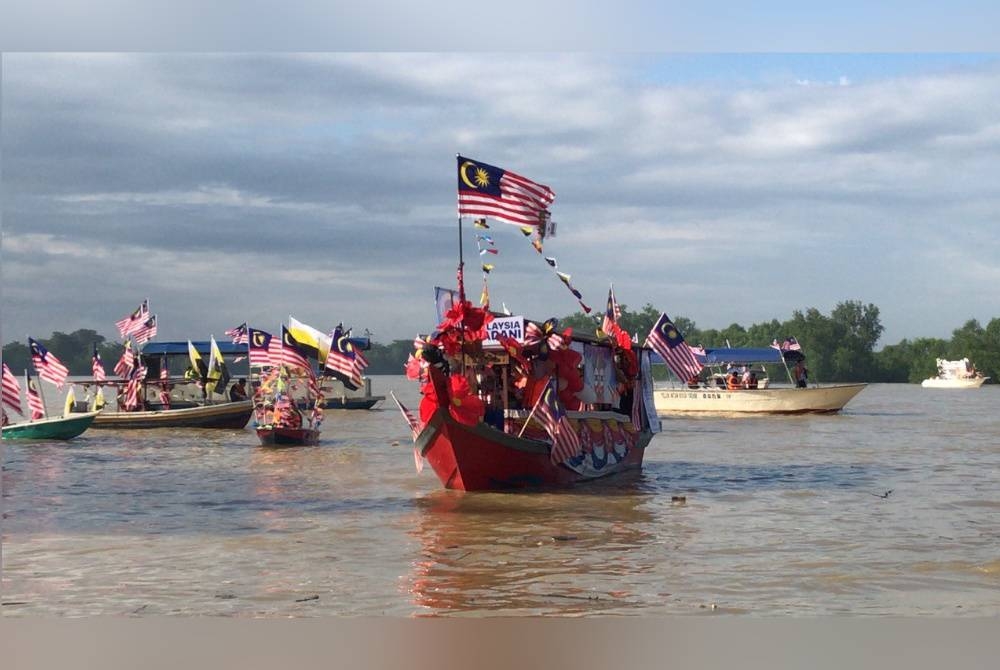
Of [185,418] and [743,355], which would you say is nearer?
[185,418]

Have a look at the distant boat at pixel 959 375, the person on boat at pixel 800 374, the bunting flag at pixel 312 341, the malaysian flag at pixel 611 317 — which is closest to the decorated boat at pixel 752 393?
the person on boat at pixel 800 374

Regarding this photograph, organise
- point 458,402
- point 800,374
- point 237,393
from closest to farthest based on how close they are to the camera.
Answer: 1. point 458,402
2. point 237,393
3. point 800,374

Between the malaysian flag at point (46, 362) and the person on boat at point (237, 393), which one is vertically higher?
the malaysian flag at point (46, 362)

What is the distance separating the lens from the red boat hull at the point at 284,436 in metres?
25.0

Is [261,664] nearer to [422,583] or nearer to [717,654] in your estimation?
[717,654]

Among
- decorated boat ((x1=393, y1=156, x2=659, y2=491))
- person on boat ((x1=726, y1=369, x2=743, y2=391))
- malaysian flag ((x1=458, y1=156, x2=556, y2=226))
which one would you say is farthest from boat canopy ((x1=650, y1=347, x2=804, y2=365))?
malaysian flag ((x1=458, y1=156, x2=556, y2=226))

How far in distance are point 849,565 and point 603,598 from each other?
283 centimetres

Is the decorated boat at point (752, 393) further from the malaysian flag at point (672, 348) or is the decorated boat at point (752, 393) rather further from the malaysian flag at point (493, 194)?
the malaysian flag at point (493, 194)

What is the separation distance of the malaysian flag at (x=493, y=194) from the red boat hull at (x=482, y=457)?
266 centimetres

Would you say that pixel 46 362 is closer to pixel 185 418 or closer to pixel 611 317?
pixel 185 418

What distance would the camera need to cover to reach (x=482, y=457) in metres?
14.8

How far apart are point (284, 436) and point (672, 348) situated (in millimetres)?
10205

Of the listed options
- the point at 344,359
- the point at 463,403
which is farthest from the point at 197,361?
the point at 463,403

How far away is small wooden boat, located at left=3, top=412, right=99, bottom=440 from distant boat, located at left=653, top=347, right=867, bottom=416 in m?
21.0
